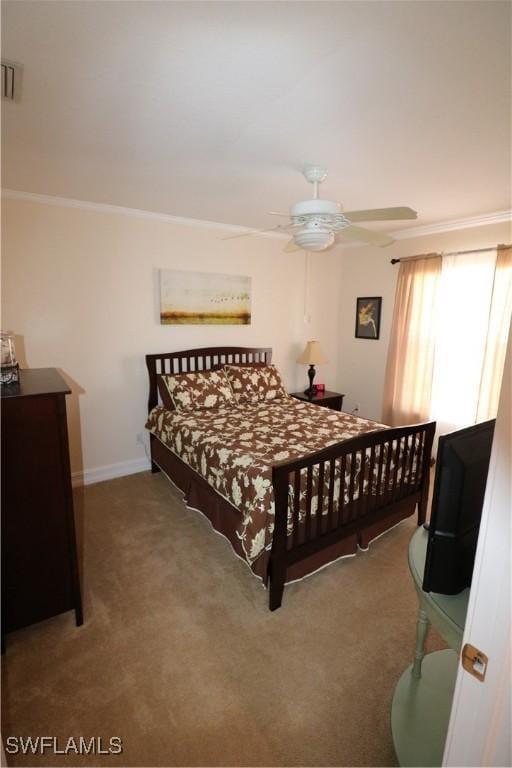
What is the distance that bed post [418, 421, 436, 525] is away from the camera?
270 centimetres

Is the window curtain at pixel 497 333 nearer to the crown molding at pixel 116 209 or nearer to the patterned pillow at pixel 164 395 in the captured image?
the crown molding at pixel 116 209

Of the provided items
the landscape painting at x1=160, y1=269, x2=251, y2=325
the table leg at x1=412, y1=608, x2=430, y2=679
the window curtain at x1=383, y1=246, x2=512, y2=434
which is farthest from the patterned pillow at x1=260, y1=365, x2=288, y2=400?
the table leg at x1=412, y1=608, x2=430, y2=679

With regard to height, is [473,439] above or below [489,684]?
above

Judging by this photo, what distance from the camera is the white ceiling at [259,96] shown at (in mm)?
1158

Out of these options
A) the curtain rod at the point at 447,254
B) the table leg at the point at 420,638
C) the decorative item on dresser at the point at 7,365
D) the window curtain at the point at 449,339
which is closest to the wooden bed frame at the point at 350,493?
the table leg at the point at 420,638

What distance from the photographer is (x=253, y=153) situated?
2088mm

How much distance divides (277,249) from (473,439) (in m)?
3.58

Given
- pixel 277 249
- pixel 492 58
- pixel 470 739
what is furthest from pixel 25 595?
pixel 277 249

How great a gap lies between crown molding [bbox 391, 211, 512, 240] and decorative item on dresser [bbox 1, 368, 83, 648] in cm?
367

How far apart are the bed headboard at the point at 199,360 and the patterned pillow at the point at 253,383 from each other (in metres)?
0.19

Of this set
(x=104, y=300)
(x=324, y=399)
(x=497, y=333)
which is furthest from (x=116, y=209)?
(x=497, y=333)

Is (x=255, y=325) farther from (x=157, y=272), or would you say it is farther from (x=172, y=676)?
(x=172, y=676)

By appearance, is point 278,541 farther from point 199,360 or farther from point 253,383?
point 199,360

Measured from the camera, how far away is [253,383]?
372 centimetres
